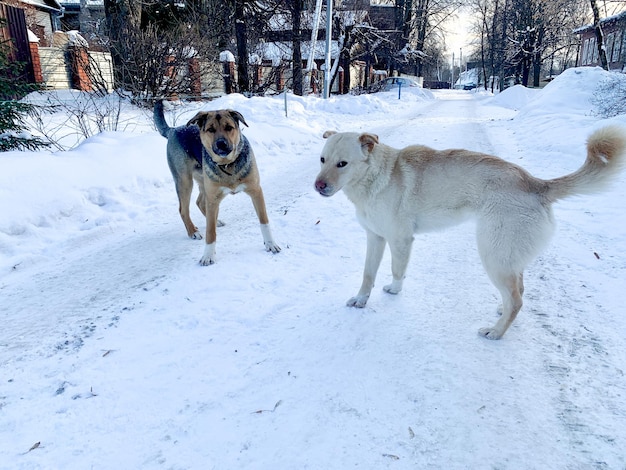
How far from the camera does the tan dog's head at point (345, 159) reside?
309 cm

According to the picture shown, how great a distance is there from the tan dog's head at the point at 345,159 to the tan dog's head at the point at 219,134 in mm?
1287

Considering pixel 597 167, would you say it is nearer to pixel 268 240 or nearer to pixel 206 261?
pixel 268 240

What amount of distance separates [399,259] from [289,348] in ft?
3.85

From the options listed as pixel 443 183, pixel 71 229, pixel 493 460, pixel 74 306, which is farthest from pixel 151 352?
pixel 71 229

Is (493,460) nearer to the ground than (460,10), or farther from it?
nearer to the ground

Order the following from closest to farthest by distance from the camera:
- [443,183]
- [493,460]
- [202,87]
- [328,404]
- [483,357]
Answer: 1. [493,460]
2. [328,404]
3. [483,357]
4. [443,183]
5. [202,87]

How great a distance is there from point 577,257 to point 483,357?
215 cm

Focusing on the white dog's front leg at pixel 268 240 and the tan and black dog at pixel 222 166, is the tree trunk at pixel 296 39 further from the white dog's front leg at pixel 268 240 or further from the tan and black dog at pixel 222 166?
the white dog's front leg at pixel 268 240

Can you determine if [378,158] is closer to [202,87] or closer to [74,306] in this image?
[74,306]

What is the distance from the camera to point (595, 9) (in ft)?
66.1

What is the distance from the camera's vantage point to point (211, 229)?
4.16m

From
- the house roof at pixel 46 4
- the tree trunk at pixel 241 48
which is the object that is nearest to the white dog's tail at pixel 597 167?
the tree trunk at pixel 241 48

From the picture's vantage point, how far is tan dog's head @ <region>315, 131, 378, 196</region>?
309 centimetres

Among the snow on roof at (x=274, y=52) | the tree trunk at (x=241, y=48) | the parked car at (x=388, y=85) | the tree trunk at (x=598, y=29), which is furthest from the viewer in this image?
the parked car at (x=388, y=85)
